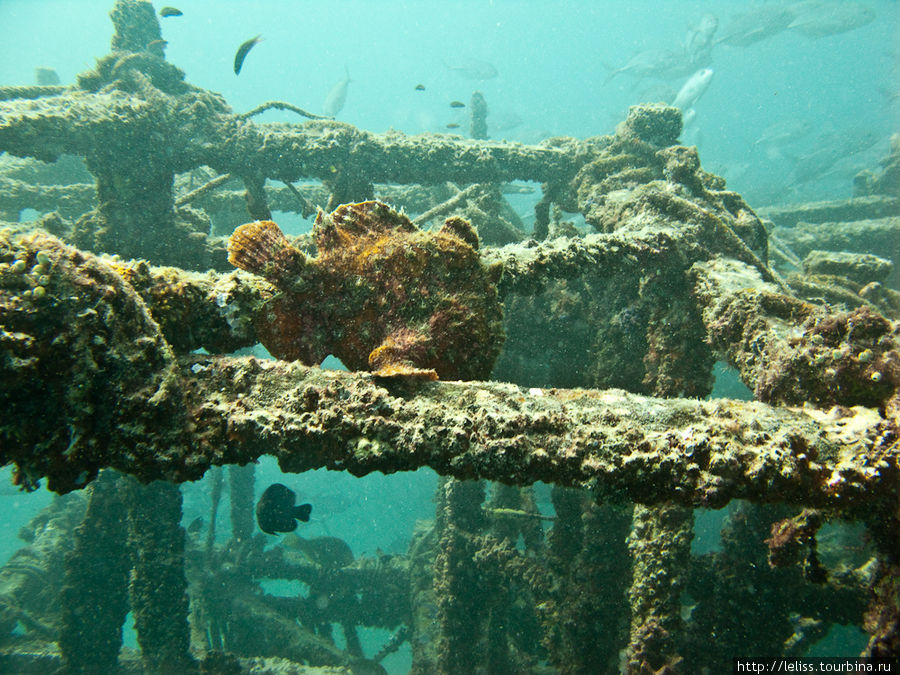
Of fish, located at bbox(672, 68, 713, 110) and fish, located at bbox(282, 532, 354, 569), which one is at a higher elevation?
fish, located at bbox(672, 68, 713, 110)

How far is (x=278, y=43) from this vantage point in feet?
531

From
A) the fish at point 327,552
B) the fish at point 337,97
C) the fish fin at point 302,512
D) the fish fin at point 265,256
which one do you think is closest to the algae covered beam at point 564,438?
the fish fin at point 265,256

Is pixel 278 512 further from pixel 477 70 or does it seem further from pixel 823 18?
pixel 823 18

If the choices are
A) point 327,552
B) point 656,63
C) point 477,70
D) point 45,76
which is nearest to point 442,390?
point 327,552

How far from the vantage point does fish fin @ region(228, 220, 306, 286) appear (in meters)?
2.75

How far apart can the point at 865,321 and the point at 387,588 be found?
10.5m

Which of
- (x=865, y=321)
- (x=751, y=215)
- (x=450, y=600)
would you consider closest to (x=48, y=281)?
(x=865, y=321)

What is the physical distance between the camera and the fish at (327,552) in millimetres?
11008

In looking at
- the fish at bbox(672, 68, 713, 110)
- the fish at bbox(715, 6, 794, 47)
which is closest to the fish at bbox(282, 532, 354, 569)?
the fish at bbox(672, 68, 713, 110)

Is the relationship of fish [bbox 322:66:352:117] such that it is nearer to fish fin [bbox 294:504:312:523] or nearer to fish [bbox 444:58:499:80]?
fish [bbox 444:58:499:80]

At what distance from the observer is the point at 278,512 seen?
5668mm

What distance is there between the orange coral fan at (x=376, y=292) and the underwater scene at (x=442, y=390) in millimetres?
22

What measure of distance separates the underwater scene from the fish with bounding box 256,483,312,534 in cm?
4

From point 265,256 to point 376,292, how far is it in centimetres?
80
